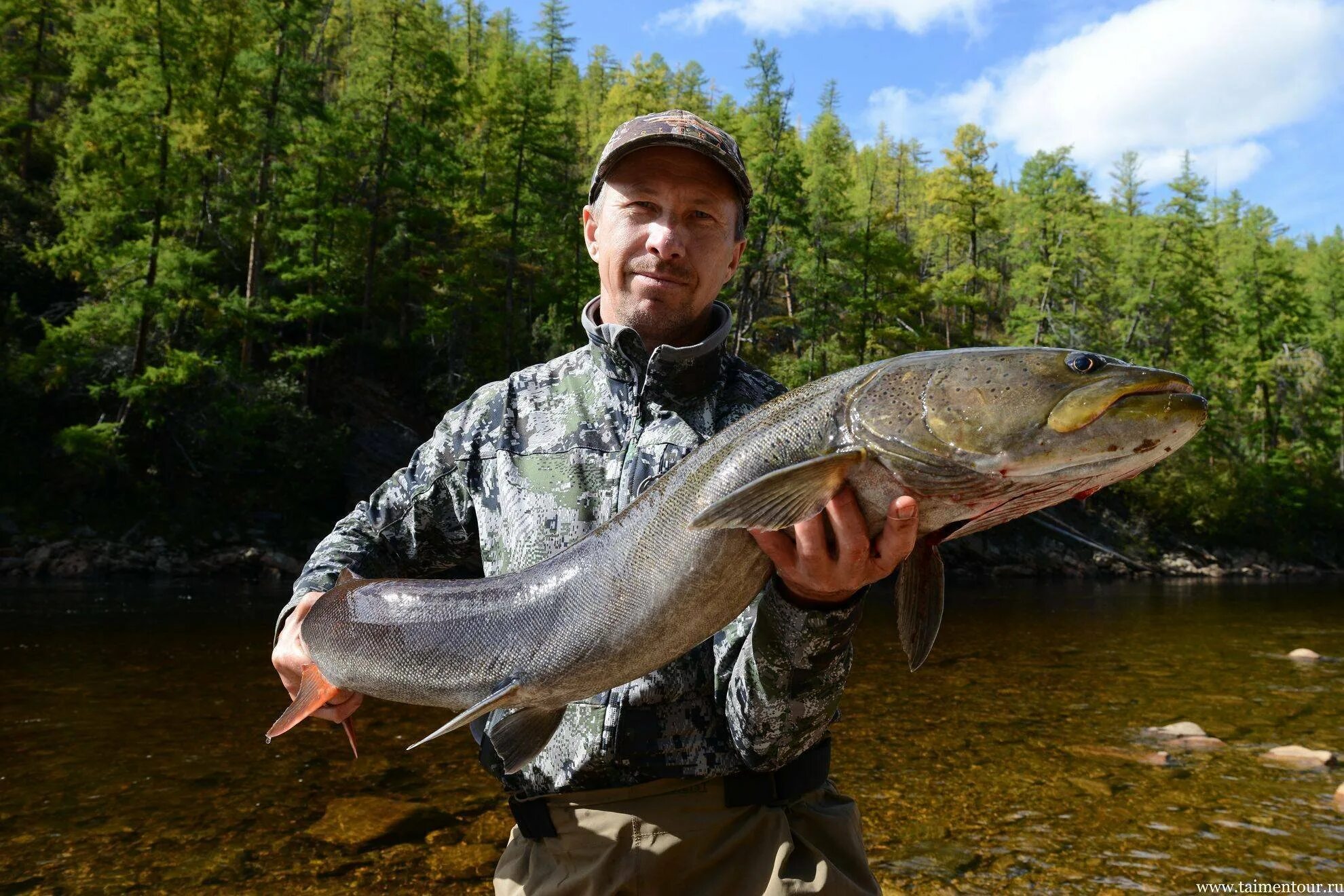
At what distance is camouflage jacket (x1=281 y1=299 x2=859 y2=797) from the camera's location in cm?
231

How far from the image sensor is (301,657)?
2652 millimetres

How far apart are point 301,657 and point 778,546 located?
1494 mm

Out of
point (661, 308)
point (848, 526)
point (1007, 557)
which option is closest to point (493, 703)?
point (848, 526)

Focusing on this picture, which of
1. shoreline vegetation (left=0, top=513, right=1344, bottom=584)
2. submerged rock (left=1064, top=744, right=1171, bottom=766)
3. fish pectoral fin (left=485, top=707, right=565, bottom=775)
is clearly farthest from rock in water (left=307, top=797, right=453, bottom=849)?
shoreline vegetation (left=0, top=513, right=1344, bottom=584)

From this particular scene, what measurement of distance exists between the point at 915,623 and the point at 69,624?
15009 millimetres

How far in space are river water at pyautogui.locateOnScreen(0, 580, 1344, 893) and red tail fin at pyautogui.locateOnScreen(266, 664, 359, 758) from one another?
3471mm

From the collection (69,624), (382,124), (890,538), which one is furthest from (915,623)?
(382,124)

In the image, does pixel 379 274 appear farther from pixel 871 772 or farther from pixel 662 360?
pixel 662 360

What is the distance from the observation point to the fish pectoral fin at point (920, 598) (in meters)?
2.27

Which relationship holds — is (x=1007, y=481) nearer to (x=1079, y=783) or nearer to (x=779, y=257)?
(x=1079, y=783)

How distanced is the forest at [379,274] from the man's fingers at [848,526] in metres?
22.5

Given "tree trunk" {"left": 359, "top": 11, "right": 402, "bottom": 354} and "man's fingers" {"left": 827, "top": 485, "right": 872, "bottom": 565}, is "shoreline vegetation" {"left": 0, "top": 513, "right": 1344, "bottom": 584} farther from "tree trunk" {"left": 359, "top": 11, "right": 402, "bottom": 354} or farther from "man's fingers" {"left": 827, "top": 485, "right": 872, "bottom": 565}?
"tree trunk" {"left": 359, "top": 11, "right": 402, "bottom": 354}

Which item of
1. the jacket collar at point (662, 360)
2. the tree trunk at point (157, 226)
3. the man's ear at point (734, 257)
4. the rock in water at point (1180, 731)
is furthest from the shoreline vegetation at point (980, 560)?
the jacket collar at point (662, 360)

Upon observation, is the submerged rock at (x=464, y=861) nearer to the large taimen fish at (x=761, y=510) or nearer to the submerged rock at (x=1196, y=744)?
the large taimen fish at (x=761, y=510)
